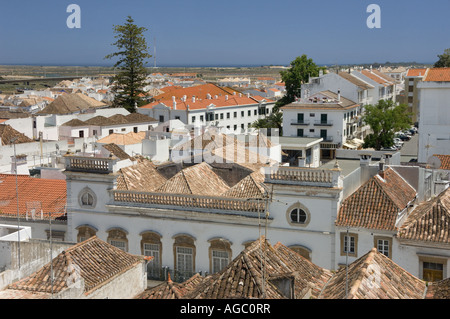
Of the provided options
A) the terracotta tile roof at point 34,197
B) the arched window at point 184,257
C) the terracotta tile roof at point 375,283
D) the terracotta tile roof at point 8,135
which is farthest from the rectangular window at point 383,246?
the terracotta tile roof at point 8,135

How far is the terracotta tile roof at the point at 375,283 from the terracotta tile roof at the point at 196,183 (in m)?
8.19

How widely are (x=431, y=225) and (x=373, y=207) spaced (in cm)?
161

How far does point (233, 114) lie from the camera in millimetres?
65750

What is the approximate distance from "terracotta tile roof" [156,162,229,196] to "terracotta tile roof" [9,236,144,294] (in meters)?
5.68

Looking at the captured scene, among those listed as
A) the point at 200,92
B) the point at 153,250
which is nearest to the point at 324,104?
Result: the point at 200,92

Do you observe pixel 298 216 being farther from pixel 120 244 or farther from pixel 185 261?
pixel 120 244

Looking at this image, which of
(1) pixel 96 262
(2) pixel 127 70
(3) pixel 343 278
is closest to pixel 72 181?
(1) pixel 96 262

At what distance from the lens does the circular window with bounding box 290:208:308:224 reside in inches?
619

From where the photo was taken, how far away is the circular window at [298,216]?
15727mm

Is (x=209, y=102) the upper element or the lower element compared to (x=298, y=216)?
upper

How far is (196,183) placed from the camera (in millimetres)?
18922

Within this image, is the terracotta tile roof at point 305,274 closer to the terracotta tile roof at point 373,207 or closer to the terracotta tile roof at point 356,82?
the terracotta tile roof at point 373,207
